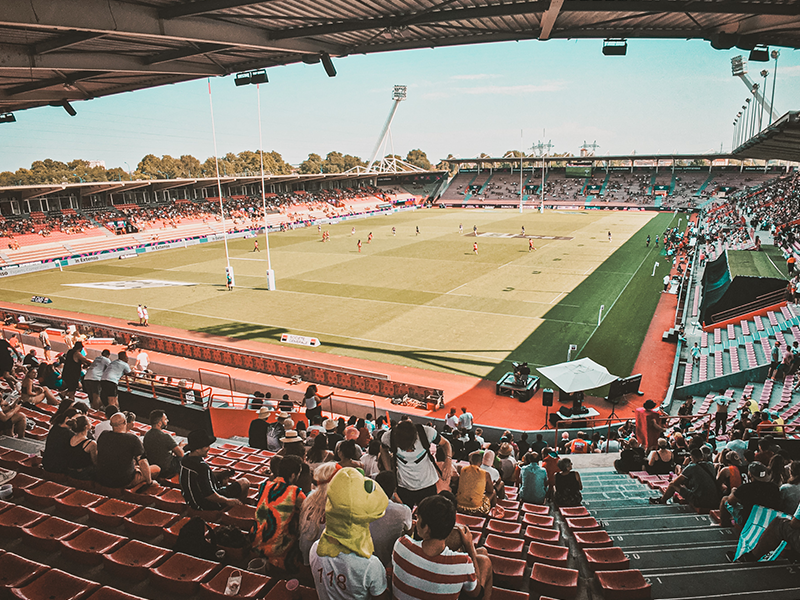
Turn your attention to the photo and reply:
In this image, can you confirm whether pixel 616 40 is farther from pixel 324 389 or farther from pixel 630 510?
pixel 324 389

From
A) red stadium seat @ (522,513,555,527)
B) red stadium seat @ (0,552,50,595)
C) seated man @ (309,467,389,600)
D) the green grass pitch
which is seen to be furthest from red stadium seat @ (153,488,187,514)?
the green grass pitch

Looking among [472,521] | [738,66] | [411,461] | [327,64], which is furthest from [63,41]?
[738,66]

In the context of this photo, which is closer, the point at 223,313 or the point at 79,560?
the point at 79,560

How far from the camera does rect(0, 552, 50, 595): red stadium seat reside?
12.7ft

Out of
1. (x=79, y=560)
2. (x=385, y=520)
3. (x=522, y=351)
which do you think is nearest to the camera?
(x=385, y=520)

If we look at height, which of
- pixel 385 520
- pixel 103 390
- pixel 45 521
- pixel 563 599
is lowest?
pixel 103 390

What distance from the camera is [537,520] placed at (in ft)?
20.6

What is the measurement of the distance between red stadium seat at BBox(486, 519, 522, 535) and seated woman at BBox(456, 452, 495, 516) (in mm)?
307

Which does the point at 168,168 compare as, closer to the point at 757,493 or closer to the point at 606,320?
the point at 606,320

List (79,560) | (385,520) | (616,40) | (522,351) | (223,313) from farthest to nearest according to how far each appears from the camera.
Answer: (223,313)
(522,351)
(616,40)
(79,560)
(385,520)

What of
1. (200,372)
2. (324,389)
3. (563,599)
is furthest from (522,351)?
(563,599)

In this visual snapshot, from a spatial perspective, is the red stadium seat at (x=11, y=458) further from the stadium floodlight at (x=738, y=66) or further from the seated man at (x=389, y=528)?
the stadium floodlight at (x=738, y=66)

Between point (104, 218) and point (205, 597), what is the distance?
2599 inches

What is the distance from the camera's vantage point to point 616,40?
956cm
